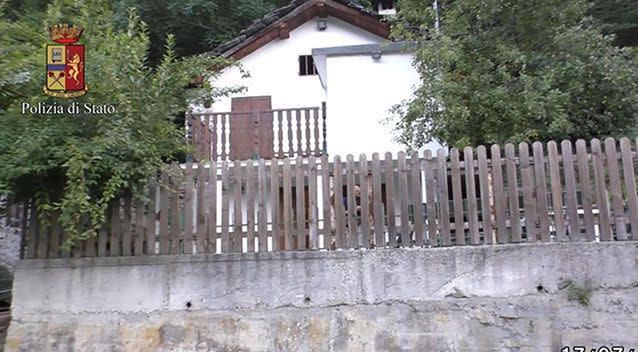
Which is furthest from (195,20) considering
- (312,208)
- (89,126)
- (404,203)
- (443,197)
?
(443,197)

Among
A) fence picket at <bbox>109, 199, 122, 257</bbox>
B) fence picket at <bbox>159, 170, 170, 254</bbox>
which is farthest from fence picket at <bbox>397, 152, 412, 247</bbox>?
fence picket at <bbox>109, 199, 122, 257</bbox>

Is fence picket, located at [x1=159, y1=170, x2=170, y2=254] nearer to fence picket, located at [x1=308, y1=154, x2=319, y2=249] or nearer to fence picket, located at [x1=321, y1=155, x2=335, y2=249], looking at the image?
fence picket, located at [x1=308, y1=154, x2=319, y2=249]

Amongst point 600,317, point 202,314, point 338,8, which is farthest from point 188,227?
point 338,8

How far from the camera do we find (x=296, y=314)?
4938 mm

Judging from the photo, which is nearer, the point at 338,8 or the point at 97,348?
the point at 97,348

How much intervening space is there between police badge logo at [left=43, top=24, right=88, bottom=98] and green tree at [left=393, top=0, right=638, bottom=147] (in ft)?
15.3

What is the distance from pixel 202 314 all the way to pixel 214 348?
14.2 inches

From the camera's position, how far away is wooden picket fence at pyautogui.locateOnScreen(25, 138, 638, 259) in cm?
495

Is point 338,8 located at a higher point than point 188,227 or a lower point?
higher

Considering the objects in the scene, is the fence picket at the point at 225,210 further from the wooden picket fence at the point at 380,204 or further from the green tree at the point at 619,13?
the green tree at the point at 619,13

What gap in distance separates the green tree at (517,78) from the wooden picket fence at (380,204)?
1948 mm

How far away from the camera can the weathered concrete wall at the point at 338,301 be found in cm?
471

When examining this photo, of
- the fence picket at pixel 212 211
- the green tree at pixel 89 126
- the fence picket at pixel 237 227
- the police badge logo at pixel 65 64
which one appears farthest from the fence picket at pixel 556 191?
the police badge logo at pixel 65 64

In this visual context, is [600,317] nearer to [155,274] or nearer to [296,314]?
[296,314]
